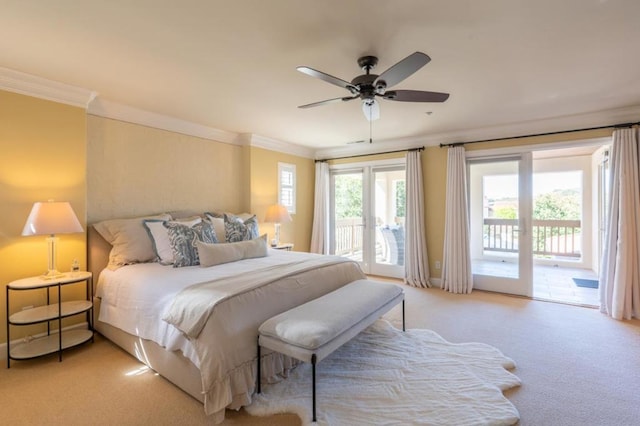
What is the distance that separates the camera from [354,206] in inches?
231

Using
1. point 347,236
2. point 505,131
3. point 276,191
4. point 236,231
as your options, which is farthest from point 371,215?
point 236,231

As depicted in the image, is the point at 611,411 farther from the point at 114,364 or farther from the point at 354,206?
the point at 354,206

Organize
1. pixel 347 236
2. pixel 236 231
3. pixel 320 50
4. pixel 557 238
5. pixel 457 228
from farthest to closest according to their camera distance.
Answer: pixel 557 238
pixel 347 236
pixel 457 228
pixel 236 231
pixel 320 50

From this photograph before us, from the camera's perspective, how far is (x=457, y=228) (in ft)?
15.0

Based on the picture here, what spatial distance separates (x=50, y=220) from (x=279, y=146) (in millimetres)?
3395

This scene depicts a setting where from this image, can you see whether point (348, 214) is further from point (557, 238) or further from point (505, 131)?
point (557, 238)

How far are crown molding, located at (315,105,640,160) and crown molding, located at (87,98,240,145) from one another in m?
2.20

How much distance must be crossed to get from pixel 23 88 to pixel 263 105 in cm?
211

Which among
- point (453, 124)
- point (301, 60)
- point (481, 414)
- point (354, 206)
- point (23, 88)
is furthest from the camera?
point (354, 206)

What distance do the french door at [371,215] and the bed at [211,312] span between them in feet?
7.82

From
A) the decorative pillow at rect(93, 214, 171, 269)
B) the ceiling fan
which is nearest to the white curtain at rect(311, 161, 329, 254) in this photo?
the decorative pillow at rect(93, 214, 171, 269)

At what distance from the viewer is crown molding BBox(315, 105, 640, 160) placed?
366 cm

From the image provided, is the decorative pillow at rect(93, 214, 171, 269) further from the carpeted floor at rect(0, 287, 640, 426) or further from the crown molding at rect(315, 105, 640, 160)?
the crown molding at rect(315, 105, 640, 160)

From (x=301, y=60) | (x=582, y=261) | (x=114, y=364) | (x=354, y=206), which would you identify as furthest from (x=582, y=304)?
(x=114, y=364)
